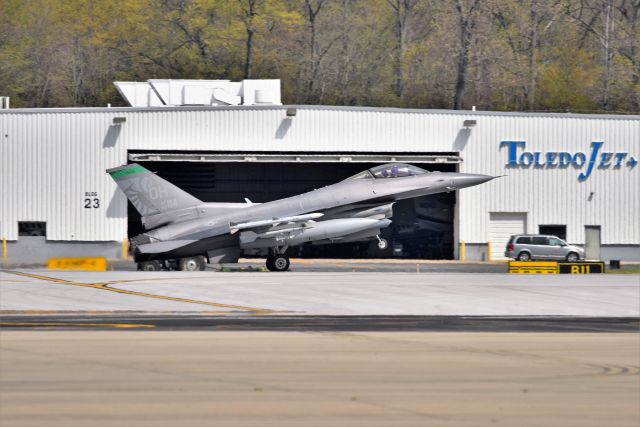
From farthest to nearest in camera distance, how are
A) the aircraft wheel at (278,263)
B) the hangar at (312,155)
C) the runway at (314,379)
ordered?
the hangar at (312,155) → the aircraft wheel at (278,263) → the runway at (314,379)

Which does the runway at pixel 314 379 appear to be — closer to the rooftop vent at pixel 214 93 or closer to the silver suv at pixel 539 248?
the silver suv at pixel 539 248

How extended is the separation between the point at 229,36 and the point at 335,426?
62.3 metres

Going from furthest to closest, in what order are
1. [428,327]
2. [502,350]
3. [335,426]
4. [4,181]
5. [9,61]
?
1. [9,61]
2. [4,181]
3. [428,327]
4. [502,350]
5. [335,426]

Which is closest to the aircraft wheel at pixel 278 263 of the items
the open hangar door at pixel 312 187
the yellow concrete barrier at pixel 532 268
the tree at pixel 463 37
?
the yellow concrete barrier at pixel 532 268

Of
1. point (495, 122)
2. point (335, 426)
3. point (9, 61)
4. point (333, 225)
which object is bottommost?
point (335, 426)

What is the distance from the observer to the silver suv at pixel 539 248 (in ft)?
153

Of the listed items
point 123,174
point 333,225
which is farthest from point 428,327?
point 123,174

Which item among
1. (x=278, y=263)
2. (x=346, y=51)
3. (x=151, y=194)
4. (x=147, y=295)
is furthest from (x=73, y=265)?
(x=346, y=51)

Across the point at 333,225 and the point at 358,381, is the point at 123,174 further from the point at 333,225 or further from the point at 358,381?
the point at 358,381

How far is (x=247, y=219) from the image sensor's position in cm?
3600

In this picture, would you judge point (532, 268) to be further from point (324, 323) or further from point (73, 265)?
point (73, 265)

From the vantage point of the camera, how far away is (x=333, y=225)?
3603 centimetres

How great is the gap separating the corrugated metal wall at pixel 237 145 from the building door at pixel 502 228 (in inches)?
15.0

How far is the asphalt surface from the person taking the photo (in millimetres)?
19812
